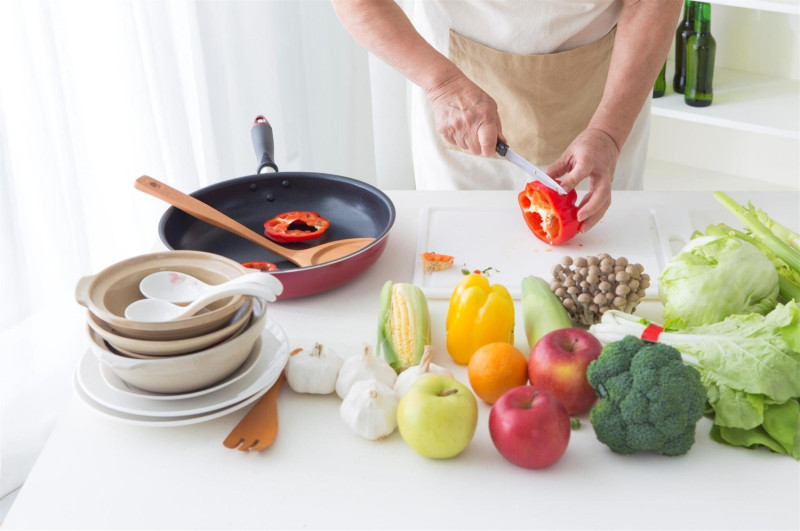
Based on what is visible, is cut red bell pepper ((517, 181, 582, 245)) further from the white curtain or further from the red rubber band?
the white curtain

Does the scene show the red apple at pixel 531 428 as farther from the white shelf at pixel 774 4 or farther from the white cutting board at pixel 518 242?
the white shelf at pixel 774 4

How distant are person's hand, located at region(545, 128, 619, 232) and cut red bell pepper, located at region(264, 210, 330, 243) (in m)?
0.43

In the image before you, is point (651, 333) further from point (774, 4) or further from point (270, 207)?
point (774, 4)

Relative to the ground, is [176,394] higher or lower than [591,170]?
lower

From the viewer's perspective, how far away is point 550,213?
1.45m

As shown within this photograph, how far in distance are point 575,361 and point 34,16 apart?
1407mm

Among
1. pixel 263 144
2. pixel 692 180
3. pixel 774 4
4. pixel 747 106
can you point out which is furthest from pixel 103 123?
pixel 692 180

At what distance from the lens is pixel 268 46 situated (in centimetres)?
262

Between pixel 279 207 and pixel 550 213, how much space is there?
0.49 m

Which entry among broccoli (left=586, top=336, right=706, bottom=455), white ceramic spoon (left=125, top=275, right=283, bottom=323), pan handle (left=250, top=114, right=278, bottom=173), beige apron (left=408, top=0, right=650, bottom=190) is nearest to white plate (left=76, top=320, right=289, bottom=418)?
white ceramic spoon (left=125, top=275, right=283, bottom=323)

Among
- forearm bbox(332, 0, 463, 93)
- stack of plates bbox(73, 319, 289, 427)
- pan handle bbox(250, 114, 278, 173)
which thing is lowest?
stack of plates bbox(73, 319, 289, 427)

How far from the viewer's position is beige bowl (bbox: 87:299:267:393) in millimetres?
1000

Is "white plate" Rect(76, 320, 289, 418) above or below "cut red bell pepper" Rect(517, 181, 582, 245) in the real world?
below

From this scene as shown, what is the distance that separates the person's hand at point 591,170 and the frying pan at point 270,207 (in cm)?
33
